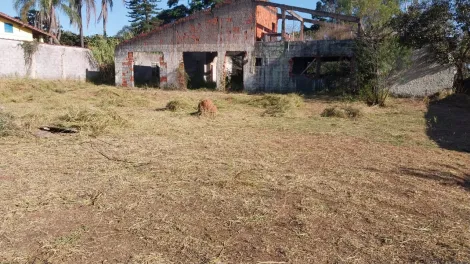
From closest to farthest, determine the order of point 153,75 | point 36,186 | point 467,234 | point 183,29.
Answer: point 467,234, point 36,186, point 183,29, point 153,75

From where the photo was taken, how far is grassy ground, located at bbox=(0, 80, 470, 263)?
303 centimetres

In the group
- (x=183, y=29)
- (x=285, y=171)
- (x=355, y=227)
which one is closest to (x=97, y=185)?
(x=285, y=171)

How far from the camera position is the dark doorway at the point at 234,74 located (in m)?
20.3

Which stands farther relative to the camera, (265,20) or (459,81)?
(265,20)

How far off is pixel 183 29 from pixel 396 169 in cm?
1688

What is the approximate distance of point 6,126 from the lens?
7363mm

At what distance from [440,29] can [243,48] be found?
9048 mm

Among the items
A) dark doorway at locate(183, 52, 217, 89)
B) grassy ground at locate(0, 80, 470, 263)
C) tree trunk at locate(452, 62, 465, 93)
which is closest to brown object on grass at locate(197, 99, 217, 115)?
grassy ground at locate(0, 80, 470, 263)

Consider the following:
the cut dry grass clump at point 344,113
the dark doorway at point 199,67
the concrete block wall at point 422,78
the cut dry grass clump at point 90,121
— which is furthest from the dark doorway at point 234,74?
the cut dry grass clump at point 90,121

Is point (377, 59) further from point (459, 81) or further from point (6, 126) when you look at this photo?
point (6, 126)

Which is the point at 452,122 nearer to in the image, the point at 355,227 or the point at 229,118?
the point at 229,118

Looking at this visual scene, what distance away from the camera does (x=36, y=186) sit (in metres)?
4.47

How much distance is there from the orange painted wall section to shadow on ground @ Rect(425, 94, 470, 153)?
9403mm

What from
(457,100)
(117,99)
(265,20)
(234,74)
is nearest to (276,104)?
(117,99)
